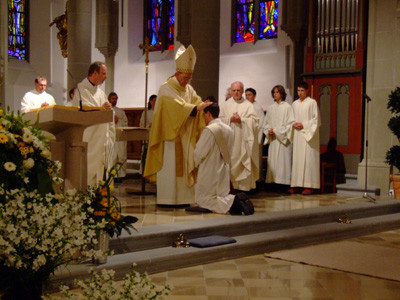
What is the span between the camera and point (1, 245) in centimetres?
267

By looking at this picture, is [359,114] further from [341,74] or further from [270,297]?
[270,297]

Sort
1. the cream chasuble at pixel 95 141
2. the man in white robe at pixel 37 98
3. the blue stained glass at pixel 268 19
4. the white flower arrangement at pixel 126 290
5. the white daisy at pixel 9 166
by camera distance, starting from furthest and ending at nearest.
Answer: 1. the blue stained glass at pixel 268 19
2. the man in white robe at pixel 37 98
3. the cream chasuble at pixel 95 141
4. the white daisy at pixel 9 166
5. the white flower arrangement at pixel 126 290

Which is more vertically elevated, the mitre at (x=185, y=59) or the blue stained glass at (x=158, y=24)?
the blue stained glass at (x=158, y=24)

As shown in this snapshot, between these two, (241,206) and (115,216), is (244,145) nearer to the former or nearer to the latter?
(241,206)

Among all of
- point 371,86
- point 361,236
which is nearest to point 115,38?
point 371,86

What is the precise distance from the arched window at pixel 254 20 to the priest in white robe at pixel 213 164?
7.64m

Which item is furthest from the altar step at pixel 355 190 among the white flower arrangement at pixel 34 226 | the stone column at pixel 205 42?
the white flower arrangement at pixel 34 226

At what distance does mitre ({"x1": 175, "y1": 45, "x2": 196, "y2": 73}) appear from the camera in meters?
7.98

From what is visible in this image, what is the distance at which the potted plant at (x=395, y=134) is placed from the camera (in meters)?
10.1

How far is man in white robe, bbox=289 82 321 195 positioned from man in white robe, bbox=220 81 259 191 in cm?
86

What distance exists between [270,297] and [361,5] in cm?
837

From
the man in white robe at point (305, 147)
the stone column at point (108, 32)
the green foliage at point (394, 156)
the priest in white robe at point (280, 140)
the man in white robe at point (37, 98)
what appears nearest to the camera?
the green foliage at point (394, 156)

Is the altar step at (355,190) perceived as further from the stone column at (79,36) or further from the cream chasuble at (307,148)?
the stone column at (79,36)

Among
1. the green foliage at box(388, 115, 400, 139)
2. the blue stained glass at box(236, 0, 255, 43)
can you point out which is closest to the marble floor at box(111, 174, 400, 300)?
the green foliage at box(388, 115, 400, 139)
